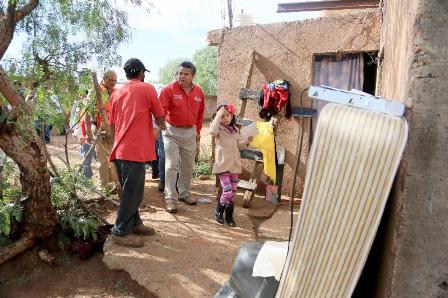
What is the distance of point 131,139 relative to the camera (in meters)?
3.63

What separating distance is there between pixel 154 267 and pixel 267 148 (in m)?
2.70

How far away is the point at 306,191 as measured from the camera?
3.56 ft

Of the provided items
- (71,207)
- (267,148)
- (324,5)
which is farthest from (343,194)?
(324,5)

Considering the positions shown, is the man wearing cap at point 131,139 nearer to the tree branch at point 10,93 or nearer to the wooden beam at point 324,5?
the tree branch at point 10,93

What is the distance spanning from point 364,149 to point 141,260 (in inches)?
119

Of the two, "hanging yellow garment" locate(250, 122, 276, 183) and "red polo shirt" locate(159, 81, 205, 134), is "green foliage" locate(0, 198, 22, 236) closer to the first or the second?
"red polo shirt" locate(159, 81, 205, 134)

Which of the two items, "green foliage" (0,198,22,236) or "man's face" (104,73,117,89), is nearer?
"green foliage" (0,198,22,236)

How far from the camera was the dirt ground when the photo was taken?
3.24m

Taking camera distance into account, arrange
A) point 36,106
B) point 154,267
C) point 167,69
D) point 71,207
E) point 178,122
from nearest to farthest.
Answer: point 154,267, point 36,106, point 71,207, point 178,122, point 167,69

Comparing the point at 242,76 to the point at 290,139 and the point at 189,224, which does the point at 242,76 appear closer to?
the point at 290,139

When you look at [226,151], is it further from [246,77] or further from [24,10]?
[24,10]

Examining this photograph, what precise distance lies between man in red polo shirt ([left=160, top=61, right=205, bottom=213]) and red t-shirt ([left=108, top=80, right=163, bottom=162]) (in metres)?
1.10

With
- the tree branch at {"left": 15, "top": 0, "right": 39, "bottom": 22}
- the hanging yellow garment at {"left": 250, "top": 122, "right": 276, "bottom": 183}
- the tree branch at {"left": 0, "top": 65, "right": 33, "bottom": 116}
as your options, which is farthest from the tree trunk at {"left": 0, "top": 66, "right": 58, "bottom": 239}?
the hanging yellow garment at {"left": 250, "top": 122, "right": 276, "bottom": 183}

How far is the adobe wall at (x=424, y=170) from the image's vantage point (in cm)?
108
